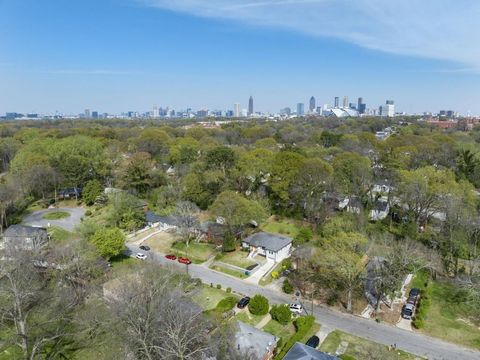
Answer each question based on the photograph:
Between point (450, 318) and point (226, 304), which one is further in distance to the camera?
point (226, 304)

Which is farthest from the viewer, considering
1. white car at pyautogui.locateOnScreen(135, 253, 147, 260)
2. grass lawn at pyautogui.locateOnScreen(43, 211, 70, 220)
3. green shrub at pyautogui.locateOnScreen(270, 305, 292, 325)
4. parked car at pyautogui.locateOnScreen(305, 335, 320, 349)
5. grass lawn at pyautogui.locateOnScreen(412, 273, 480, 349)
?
grass lawn at pyautogui.locateOnScreen(43, 211, 70, 220)

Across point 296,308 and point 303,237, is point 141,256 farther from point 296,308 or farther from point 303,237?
point 303,237

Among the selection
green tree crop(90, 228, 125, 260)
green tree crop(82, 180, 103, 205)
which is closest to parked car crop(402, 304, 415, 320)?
green tree crop(90, 228, 125, 260)

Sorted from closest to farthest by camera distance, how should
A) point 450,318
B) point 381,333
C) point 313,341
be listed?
point 313,341, point 381,333, point 450,318

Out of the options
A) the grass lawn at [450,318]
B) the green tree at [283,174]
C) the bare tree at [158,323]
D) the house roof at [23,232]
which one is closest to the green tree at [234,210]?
the green tree at [283,174]

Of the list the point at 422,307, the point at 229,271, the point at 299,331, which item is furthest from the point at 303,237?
the point at 299,331

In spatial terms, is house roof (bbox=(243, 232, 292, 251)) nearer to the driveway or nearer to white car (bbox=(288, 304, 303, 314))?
white car (bbox=(288, 304, 303, 314))

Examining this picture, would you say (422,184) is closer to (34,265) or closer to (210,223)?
(210,223)
